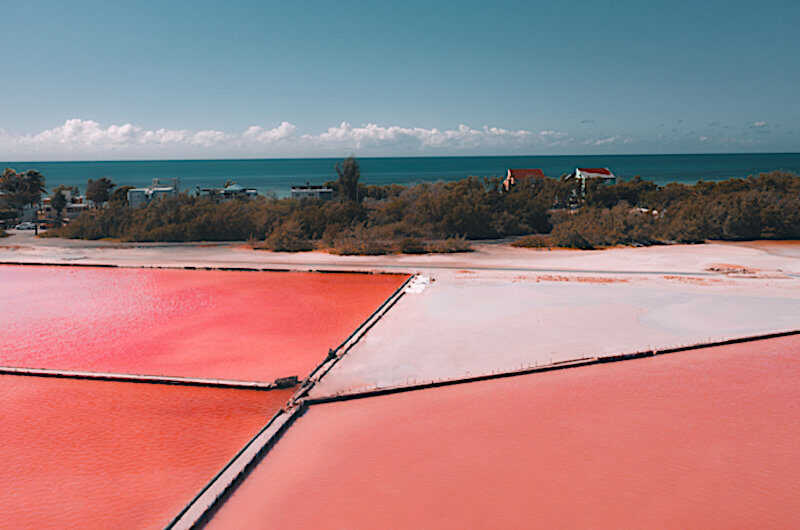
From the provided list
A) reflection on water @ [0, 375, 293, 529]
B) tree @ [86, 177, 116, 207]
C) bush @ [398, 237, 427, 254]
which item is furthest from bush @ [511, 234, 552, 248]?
tree @ [86, 177, 116, 207]

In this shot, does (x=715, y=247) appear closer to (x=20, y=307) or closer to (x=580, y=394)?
(x=580, y=394)

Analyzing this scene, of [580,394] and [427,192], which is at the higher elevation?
[427,192]

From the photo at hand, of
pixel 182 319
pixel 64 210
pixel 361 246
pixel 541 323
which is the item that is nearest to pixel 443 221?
pixel 361 246

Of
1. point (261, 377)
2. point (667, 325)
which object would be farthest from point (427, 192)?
point (261, 377)

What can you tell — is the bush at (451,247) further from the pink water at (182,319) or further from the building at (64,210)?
the building at (64,210)

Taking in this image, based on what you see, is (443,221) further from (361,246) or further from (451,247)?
(361,246)

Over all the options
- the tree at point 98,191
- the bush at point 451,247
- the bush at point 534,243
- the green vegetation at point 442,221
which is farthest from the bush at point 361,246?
the tree at point 98,191
